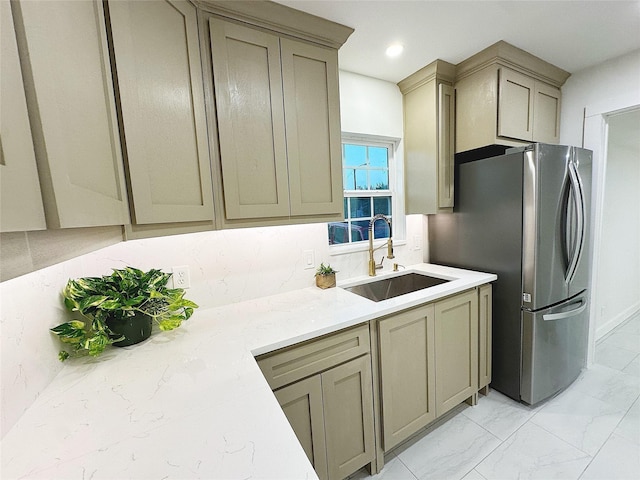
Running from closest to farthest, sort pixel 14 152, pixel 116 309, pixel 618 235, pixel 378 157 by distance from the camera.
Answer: pixel 14 152 < pixel 116 309 < pixel 378 157 < pixel 618 235

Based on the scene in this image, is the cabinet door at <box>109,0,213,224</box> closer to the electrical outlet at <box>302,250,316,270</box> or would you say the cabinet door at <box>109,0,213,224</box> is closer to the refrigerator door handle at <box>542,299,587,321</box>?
the electrical outlet at <box>302,250,316,270</box>

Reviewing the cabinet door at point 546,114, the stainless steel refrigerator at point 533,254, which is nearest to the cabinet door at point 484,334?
the stainless steel refrigerator at point 533,254

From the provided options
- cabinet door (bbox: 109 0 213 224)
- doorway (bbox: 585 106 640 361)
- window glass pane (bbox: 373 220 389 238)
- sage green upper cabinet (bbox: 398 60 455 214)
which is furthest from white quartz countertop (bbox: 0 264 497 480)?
doorway (bbox: 585 106 640 361)

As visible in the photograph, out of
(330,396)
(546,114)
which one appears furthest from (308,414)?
(546,114)

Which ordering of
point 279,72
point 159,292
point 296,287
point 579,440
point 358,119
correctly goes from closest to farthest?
point 159,292, point 279,72, point 579,440, point 296,287, point 358,119

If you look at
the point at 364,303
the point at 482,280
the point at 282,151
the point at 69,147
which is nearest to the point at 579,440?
the point at 482,280

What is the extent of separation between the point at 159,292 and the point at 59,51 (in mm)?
886

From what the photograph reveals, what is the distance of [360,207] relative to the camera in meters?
2.14

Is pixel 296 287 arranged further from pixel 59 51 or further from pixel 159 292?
pixel 59 51

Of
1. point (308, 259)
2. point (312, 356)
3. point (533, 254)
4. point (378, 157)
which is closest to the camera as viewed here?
point (312, 356)

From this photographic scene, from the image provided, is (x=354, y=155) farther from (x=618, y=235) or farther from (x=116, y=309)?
(x=618, y=235)

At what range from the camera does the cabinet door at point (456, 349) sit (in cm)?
163

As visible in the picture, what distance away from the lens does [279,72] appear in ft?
4.24

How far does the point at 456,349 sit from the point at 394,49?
197cm
